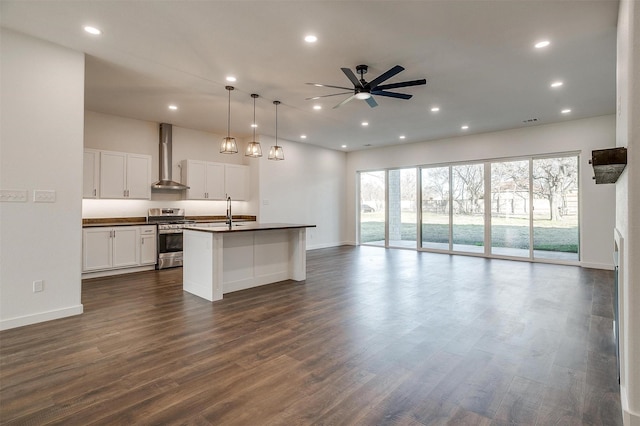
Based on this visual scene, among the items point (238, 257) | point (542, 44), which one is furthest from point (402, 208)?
point (542, 44)

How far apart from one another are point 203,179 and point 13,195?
13.5 ft

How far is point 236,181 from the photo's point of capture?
8.05 m

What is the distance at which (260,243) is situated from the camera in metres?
5.09

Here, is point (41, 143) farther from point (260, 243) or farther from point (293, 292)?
point (293, 292)

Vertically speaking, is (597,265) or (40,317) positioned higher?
(597,265)

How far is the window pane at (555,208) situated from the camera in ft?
22.5

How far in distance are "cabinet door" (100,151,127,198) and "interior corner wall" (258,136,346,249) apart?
2951mm

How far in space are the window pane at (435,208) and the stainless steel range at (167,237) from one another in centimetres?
613

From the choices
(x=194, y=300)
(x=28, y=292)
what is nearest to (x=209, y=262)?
(x=194, y=300)

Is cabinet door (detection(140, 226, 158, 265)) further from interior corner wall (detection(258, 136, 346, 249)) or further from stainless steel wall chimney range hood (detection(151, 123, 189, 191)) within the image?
interior corner wall (detection(258, 136, 346, 249))

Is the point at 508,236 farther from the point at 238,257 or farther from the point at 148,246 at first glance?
the point at 148,246

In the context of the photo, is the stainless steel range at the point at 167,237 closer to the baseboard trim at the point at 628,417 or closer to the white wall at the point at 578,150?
the baseboard trim at the point at 628,417

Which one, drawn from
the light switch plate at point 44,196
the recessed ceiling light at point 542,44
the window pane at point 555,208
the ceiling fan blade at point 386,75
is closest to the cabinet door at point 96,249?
the light switch plate at point 44,196

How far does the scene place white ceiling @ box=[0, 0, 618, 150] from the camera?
301cm
